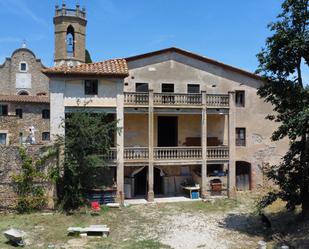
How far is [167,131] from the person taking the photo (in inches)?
1160

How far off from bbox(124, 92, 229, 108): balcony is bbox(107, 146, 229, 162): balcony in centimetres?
320

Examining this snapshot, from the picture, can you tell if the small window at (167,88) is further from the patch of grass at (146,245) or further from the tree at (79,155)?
the patch of grass at (146,245)

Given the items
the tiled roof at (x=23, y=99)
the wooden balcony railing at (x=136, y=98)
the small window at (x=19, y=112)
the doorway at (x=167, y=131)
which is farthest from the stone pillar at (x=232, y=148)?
the small window at (x=19, y=112)

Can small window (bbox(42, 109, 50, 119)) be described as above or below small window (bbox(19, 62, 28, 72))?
below

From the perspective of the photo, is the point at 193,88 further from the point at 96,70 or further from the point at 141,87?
the point at 96,70

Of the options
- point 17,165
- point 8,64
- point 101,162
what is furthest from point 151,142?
point 8,64

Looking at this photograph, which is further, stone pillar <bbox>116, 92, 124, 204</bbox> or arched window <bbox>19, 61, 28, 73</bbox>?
arched window <bbox>19, 61, 28, 73</bbox>

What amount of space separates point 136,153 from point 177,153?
3.06m

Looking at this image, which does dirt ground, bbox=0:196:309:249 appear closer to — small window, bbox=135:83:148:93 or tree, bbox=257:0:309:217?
tree, bbox=257:0:309:217

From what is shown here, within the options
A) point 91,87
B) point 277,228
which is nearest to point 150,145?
point 91,87

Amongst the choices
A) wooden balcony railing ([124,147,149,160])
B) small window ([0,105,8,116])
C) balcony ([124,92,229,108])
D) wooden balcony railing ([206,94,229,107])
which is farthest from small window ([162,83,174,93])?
small window ([0,105,8,116])

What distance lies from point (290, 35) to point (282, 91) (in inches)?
109

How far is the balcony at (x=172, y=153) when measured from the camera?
85.5ft

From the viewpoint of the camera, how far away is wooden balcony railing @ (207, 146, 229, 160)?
27562 millimetres
